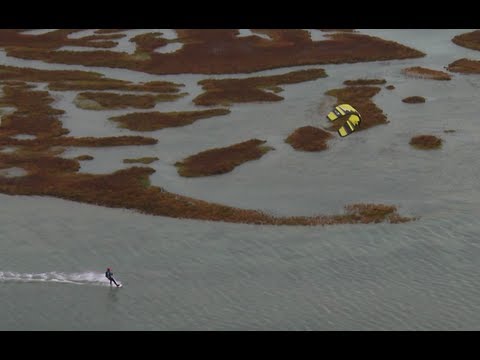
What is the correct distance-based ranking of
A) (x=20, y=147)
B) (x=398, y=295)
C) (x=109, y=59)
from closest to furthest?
(x=398, y=295) < (x=20, y=147) < (x=109, y=59)

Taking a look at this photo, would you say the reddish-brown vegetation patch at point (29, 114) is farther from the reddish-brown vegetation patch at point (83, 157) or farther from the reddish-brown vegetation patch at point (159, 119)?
the reddish-brown vegetation patch at point (83, 157)

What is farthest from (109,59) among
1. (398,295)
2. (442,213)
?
(398,295)

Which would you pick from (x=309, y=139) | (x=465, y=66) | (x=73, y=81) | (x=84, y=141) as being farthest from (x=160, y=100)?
(x=465, y=66)

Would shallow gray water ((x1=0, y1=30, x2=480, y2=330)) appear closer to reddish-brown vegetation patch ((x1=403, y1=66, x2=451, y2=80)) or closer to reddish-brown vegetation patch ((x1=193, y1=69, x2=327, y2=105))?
reddish-brown vegetation patch ((x1=193, y1=69, x2=327, y2=105))

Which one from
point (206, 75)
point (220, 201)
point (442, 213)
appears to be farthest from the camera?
point (206, 75)

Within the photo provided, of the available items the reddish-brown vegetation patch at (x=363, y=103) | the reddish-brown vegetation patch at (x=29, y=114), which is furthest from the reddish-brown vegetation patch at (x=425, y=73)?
the reddish-brown vegetation patch at (x=29, y=114)

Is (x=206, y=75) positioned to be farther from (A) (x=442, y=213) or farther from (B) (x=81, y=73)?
(A) (x=442, y=213)

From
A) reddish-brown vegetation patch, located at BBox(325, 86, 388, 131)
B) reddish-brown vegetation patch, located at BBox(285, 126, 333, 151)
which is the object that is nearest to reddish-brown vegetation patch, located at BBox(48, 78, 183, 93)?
reddish-brown vegetation patch, located at BBox(325, 86, 388, 131)
